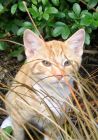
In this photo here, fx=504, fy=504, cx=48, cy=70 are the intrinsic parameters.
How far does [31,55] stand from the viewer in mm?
4035

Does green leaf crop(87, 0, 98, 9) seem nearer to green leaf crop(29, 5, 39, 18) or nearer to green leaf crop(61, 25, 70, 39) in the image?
green leaf crop(61, 25, 70, 39)

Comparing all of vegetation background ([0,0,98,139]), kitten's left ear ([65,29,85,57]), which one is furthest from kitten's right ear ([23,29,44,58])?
kitten's left ear ([65,29,85,57])

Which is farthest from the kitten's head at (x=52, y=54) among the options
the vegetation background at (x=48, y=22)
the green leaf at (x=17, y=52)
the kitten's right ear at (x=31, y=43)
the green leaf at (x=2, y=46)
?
the green leaf at (x=17, y=52)

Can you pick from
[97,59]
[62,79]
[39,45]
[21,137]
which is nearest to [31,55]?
[39,45]

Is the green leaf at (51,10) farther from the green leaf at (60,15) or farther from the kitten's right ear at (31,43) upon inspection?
the kitten's right ear at (31,43)

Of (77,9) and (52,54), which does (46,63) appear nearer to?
(52,54)

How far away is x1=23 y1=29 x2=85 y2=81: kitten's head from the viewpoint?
3.87 metres

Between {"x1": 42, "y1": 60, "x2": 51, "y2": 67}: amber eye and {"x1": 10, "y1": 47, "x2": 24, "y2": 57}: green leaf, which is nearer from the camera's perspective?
{"x1": 42, "y1": 60, "x2": 51, "y2": 67}: amber eye

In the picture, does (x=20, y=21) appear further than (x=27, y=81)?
Yes

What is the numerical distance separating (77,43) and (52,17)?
1.72 feet

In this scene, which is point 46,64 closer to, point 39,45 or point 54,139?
point 39,45

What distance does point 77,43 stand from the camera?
4.06 metres

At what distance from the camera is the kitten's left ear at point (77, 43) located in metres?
4.01

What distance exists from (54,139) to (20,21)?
64.7 inches
